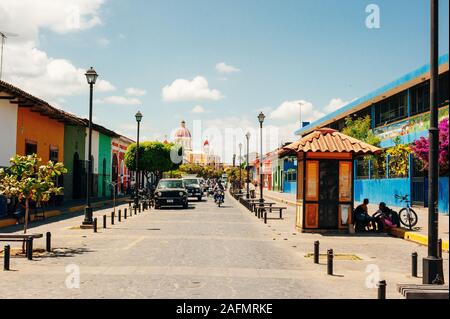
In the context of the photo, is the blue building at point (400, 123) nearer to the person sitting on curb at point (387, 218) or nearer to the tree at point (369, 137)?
the tree at point (369, 137)

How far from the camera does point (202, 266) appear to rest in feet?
35.5

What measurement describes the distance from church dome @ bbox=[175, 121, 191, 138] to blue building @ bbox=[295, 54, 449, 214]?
132 metres

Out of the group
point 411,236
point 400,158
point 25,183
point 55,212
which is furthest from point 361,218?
point 55,212

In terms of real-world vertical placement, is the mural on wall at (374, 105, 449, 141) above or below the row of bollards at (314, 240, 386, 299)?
above

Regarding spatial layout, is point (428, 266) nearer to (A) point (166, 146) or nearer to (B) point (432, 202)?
(B) point (432, 202)

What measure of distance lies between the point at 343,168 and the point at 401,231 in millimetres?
2996

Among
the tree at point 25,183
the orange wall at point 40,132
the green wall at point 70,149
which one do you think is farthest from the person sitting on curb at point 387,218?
the green wall at point 70,149

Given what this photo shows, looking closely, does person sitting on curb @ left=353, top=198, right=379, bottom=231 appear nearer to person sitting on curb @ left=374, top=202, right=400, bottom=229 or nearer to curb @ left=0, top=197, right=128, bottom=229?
person sitting on curb @ left=374, top=202, right=400, bottom=229

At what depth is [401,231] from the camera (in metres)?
17.5

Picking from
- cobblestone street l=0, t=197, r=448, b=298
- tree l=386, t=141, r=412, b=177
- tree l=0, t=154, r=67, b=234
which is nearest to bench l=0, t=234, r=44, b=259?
cobblestone street l=0, t=197, r=448, b=298

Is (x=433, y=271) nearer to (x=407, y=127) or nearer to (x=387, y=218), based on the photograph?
(x=387, y=218)

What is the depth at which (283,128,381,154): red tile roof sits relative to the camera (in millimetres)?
17953

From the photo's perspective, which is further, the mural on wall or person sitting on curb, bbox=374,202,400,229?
the mural on wall
